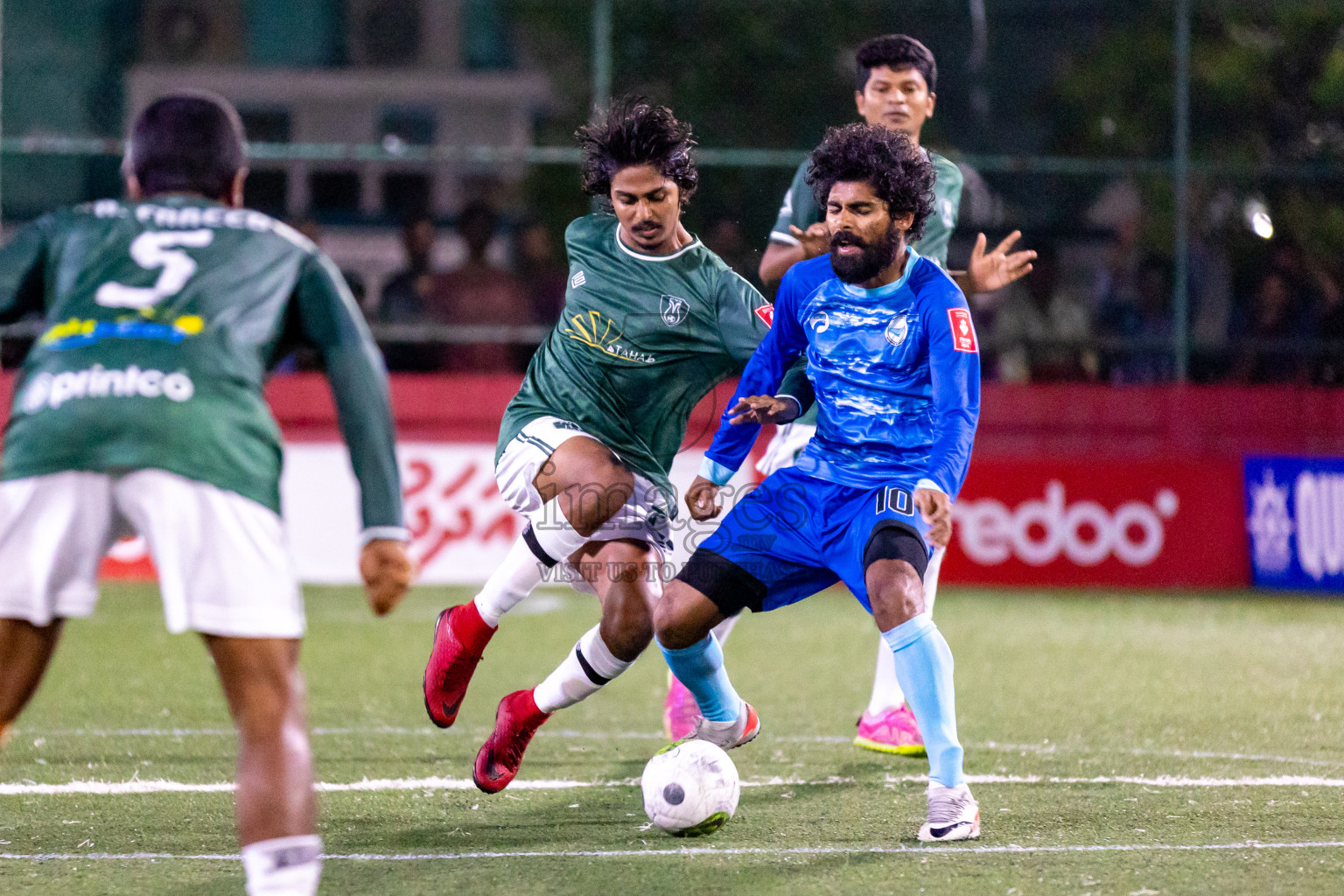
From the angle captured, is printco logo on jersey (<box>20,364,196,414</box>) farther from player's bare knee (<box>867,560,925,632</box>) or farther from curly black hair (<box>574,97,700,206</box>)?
curly black hair (<box>574,97,700,206</box>)

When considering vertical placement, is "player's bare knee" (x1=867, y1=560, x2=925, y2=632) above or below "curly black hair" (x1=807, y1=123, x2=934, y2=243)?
below

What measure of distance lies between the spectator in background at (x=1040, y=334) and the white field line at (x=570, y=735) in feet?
21.6

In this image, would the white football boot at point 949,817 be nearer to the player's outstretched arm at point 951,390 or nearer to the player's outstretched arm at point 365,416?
the player's outstretched arm at point 951,390

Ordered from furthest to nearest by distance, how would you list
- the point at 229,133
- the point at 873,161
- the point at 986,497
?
the point at 986,497 < the point at 873,161 < the point at 229,133

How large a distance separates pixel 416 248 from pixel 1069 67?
5.29 m

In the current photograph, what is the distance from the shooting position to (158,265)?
10.3 ft

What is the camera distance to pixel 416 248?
12.1 meters

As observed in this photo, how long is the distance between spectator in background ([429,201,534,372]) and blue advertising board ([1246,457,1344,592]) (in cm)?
518

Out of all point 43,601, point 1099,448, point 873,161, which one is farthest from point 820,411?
point 1099,448

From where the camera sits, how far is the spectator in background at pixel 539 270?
12062 mm

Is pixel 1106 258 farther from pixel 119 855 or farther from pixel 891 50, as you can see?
pixel 119 855

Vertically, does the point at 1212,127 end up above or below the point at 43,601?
above

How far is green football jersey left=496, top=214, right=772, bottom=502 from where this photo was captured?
201 inches

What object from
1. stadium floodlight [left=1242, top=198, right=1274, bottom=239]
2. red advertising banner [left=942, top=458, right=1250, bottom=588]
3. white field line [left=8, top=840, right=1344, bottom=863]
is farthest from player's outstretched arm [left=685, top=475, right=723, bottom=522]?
stadium floodlight [left=1242, top=198, right=1274, bottom=239]
